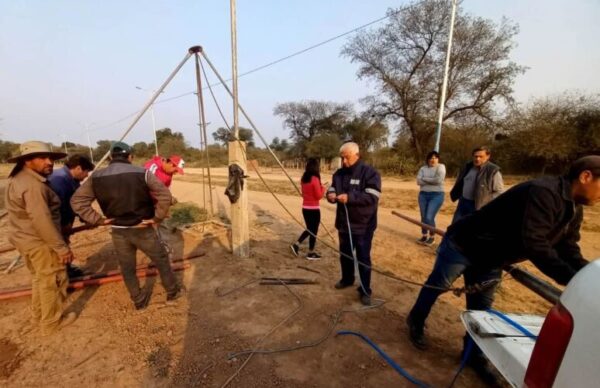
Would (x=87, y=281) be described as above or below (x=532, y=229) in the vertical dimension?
below

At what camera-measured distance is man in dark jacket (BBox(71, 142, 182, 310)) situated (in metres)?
3.24

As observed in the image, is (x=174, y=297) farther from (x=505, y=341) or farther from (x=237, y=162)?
(x=505, y=341)

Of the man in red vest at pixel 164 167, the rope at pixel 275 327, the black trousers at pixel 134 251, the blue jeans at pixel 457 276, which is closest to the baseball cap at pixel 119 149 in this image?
the black trousers at pixel 134 251

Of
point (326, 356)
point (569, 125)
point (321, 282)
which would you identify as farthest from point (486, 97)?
point (326, 356)

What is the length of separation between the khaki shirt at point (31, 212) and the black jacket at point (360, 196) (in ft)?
10.1

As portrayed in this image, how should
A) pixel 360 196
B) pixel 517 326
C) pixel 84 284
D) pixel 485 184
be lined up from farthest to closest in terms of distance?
pixel 485 184 < pixel 84 284 < pixel 360 196 < pixel 517 326

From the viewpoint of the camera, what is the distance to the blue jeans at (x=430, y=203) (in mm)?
5816

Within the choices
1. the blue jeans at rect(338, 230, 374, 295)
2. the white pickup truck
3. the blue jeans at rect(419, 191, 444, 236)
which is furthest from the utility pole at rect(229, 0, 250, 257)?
the white pickup truck

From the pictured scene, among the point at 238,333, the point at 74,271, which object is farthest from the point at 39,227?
the point at 238,333

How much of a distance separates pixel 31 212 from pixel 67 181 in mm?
1293

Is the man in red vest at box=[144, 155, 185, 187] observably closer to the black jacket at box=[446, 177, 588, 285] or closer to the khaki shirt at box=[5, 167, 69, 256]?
the khaki shirt at box=[5, 167, 69, 256]

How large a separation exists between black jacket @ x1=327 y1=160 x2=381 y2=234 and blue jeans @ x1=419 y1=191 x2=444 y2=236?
2.68 metres

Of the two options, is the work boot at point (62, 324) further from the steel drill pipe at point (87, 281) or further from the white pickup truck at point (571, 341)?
the white pickup truck at point (571, 341)

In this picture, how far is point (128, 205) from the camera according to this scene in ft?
10.7
